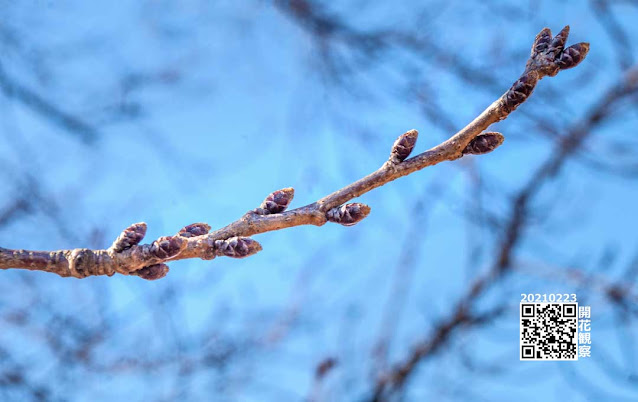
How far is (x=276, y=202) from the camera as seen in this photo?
1.76m

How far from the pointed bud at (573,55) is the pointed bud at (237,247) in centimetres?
96

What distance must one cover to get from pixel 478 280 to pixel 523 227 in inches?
22.9

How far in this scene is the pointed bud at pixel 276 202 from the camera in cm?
173

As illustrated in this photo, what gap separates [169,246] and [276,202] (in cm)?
36

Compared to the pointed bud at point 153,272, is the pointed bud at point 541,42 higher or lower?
higher

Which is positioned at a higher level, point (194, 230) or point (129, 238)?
point (194, 230)

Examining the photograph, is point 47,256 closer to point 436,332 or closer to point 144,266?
point 144,266

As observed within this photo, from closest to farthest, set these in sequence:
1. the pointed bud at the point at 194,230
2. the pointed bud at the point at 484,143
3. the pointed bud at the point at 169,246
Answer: the pointed bud at the point at 169,246
the pointed bud at the point at 484,143
the pointed bud at the point at 194,230

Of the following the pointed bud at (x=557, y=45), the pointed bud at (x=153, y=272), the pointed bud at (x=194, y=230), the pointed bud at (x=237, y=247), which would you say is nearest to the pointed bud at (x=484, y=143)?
the pointed bud at (x=557, y=45)

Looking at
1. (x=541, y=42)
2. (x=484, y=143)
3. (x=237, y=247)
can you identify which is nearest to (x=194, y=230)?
(x=237, y=247)

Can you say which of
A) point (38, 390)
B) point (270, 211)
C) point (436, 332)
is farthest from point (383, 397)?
point (270, 211)

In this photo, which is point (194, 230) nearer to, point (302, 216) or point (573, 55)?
point (302, 216)

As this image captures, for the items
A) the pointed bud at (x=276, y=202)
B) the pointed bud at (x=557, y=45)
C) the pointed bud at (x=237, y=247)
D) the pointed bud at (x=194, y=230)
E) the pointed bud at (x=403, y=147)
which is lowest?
the pointed bud at (x=237, y=247)

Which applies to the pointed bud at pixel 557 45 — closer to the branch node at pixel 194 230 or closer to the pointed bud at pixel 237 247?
the pointed bud at pixel 237 247
